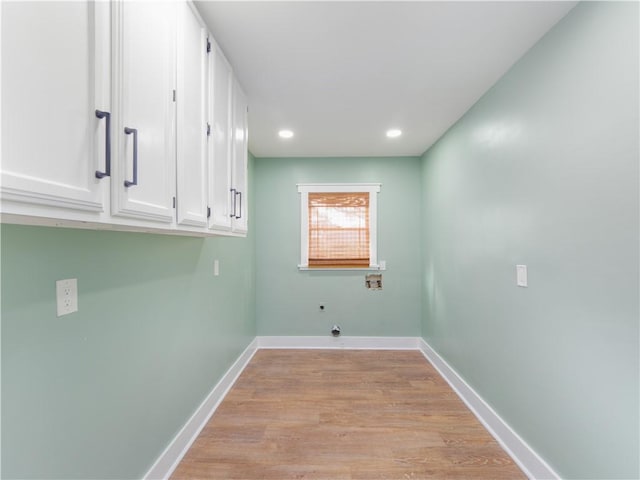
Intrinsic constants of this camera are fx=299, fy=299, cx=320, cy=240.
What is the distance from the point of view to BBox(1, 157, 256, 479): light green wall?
0.92 m

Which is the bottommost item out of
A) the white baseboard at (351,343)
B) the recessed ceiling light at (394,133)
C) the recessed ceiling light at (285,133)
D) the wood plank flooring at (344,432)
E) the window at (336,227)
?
the wood plank flooring at (344,432)

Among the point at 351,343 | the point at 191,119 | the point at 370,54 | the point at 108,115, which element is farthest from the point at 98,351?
the point at 351,343

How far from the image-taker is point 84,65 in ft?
2.52

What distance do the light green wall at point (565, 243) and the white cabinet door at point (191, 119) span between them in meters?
1.75

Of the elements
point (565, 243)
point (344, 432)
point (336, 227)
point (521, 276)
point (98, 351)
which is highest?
point (336, 227)

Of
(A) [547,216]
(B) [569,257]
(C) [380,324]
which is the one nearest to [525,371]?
(B) [569,257]

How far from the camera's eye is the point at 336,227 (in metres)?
3.75

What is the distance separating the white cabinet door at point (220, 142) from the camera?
5.06 feet

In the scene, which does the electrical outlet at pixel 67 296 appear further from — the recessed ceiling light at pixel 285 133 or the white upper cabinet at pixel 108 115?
the recessed ceiling light at pixel 285 133

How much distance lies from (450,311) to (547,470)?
137cm

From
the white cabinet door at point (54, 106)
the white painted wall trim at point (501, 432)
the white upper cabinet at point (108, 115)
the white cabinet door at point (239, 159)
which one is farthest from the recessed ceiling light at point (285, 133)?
the white painted wall trim at point (501, 432)

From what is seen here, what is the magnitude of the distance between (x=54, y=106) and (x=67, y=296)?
0.71 meters

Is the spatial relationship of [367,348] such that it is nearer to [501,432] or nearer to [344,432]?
[344,432]

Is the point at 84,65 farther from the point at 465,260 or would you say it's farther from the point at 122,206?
the point at 465,260
